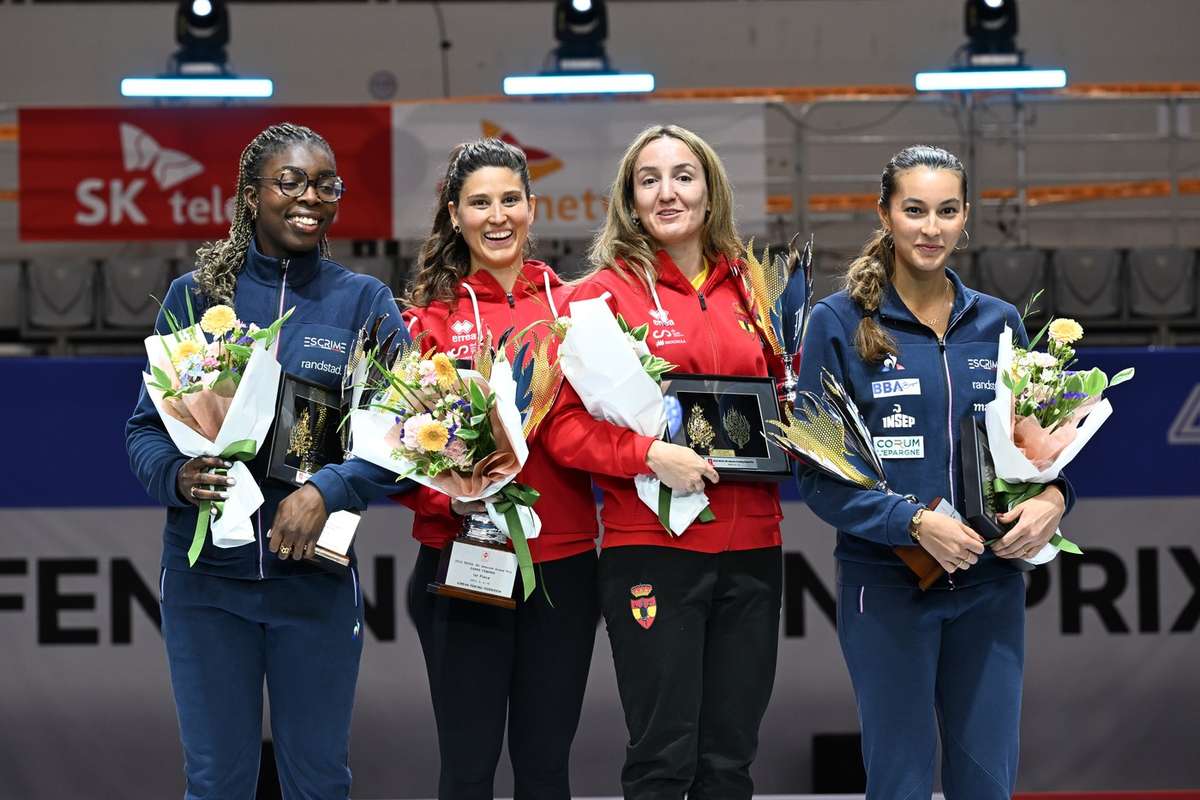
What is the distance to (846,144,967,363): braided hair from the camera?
2684 mm

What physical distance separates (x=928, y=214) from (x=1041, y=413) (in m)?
0.45

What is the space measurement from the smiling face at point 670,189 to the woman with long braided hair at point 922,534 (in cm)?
33

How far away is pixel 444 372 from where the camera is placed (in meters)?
2.61

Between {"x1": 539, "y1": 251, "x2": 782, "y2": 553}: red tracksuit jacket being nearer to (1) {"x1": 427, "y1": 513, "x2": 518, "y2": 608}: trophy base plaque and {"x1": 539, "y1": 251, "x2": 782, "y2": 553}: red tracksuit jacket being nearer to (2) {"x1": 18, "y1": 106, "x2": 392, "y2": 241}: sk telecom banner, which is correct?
(1) {"x1": 427, "y1": 513, "x2": 518, "y2": 608}: trophy base plaque

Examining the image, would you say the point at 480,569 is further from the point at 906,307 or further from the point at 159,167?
the point at 159,167

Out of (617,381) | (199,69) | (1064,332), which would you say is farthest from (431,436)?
(199,69)

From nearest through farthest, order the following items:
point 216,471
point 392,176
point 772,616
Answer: point 216,471 → point 772,616 → point 392,176

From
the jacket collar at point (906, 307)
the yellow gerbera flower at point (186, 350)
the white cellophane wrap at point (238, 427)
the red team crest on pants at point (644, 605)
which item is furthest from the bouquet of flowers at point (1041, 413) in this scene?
the yellow gerbera flower at point (186, 350)

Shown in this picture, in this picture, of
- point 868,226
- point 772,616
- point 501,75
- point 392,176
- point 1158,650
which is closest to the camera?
point 772,616

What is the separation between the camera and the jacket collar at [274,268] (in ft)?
9.04

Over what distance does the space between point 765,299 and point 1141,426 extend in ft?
7.07

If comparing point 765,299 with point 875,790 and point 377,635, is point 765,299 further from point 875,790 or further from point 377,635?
point 377,635

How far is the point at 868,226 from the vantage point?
8969 millimetres

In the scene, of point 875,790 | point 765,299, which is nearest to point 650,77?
point 765,299
